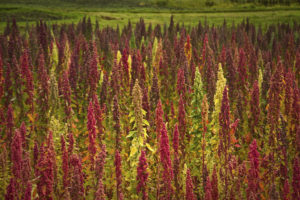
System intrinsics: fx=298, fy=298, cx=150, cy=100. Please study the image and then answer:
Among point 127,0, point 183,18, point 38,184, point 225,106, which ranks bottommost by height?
point 38,184

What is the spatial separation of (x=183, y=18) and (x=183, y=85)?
33.5m

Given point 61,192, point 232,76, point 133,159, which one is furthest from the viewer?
point 232,76

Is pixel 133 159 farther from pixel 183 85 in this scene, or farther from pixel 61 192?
pixel 183 85

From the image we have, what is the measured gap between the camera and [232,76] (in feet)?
39.6

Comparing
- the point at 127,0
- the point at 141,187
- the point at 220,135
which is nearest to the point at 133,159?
the point at 141,187

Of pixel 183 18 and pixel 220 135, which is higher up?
pixel 183 18

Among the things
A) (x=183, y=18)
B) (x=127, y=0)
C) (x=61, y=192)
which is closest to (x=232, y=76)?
(x=61, y=192)

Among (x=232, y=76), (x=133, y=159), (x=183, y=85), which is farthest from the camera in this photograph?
(x=232, y=76)

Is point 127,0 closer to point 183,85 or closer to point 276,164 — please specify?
point 183,85

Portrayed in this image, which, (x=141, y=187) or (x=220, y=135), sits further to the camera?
(x=220, y=135)

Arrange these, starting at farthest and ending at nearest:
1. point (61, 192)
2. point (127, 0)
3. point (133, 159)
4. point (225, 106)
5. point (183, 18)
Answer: point (127, 0), point (183, 18), point (225, 106), point (133, 159), point (61, 192)

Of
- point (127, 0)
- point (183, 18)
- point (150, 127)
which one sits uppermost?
point (127, 0)

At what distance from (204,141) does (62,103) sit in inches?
186

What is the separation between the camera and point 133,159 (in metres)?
6.75
